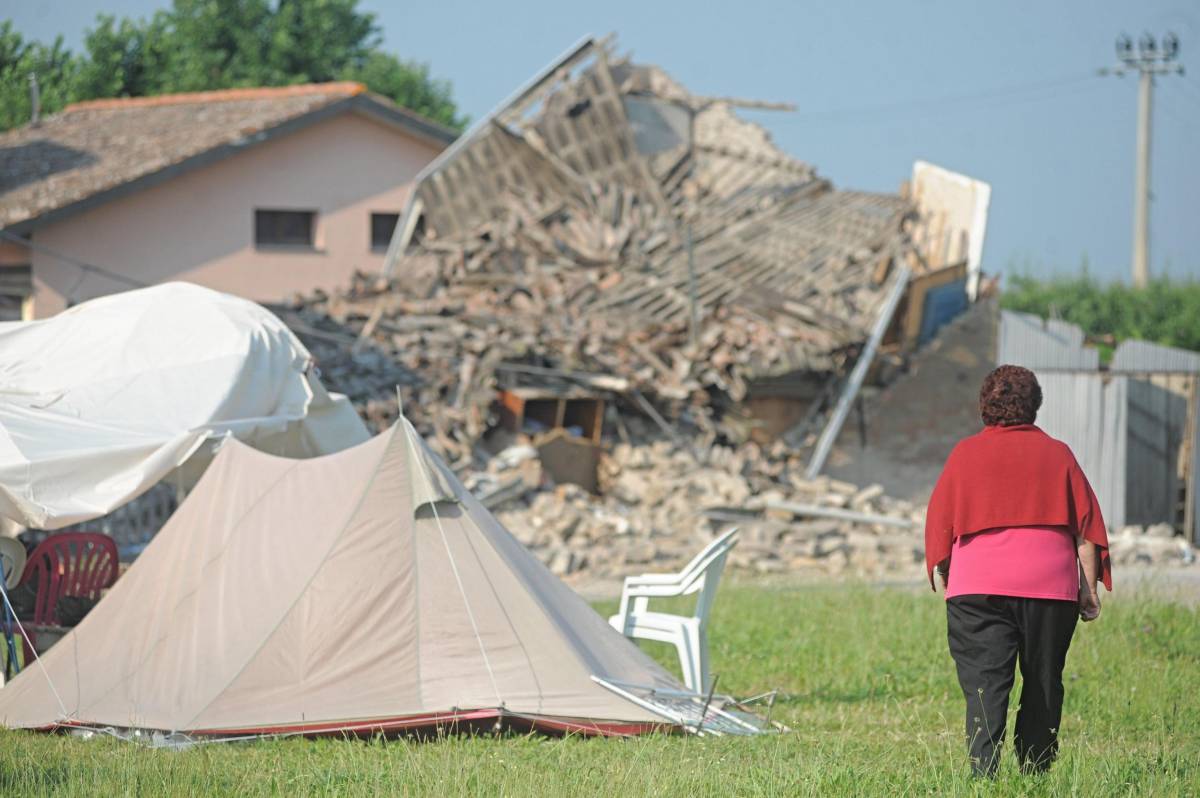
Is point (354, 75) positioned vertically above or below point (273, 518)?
above

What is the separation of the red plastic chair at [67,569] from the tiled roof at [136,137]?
1333 centimetres

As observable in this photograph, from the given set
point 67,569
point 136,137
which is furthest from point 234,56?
point 67,569

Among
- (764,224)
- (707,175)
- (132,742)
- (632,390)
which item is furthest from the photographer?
(707,175)

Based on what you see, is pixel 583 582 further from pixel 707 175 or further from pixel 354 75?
pixel 354 75

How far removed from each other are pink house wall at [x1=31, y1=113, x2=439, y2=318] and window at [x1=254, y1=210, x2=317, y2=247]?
0.70 ft

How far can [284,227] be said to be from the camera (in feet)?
82.7

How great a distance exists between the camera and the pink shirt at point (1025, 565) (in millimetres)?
5031

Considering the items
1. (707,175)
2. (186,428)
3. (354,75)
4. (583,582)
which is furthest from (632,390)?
(354,75)

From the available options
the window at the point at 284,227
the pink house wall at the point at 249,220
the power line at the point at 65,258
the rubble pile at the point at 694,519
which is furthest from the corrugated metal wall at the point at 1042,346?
the window at the point at 284,227

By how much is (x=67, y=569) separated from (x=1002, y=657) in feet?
20.1

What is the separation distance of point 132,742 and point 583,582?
27.0 feet

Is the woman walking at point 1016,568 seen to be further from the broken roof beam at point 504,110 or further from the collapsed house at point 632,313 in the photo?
the broken roof beam at point 504,110

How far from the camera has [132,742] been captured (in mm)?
6516

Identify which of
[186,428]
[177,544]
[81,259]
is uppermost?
[81,259]
